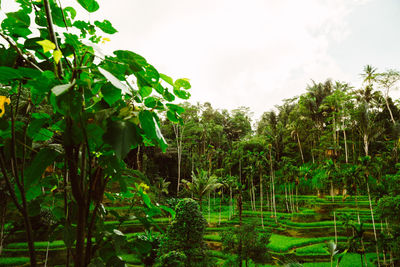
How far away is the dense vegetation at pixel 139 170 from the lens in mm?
396

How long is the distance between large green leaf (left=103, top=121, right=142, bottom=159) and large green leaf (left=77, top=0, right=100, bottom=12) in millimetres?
301

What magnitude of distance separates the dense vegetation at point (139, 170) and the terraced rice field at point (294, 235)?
76 mm

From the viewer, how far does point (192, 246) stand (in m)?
5.85

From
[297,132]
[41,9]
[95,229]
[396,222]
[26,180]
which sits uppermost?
[297,132]

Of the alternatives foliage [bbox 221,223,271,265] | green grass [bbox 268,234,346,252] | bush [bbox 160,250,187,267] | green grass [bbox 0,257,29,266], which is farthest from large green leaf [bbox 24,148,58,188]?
green grass [bbox 268,234,346,252]

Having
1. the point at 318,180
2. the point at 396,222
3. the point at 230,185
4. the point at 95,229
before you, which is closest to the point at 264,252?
the point at 396,222

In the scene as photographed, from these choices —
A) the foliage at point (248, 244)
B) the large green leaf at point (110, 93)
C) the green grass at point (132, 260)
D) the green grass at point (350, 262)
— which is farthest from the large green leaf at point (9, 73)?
the green grass at point (350, 262)

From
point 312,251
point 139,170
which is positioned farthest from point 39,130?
point 139,170

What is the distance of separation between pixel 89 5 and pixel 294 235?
13452 millimetres

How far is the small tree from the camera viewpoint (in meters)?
5.67

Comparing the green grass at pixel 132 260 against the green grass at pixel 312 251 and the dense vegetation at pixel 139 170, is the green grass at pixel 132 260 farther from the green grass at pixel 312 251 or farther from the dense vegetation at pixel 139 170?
the green grass at pixel 312 251

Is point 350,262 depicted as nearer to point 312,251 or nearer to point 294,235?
point 312,251

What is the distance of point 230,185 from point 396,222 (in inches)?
359

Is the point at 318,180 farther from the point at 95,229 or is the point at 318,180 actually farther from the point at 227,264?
the point at 95,229
